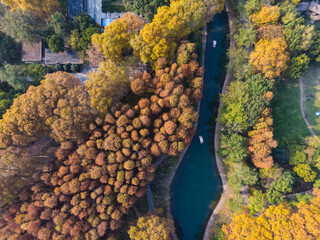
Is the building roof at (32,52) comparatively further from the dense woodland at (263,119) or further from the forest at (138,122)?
the dense woodland at (263,119)

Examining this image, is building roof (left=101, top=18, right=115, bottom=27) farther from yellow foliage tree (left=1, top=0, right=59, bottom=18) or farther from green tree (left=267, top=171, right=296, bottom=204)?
green tree (left=267, top=171, right=296, bottom=204)

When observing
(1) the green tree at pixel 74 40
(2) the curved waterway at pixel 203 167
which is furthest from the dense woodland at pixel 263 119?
(1) the green tree at pixel 74 40

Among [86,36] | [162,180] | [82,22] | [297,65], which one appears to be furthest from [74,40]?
[297,65]

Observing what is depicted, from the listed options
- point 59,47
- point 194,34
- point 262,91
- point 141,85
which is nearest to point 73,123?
point 141,85

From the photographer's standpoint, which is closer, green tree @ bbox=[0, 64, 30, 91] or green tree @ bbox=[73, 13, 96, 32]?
green tree @ bbox=[0, 64, 30, 91]

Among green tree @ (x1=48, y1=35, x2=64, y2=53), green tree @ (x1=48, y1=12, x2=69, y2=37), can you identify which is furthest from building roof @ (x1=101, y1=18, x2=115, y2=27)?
green tree @ (x1=48, y1=35, x2=64, y2=53)

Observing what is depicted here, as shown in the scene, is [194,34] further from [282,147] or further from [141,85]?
[282,147]

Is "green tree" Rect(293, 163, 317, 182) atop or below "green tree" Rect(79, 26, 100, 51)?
below
